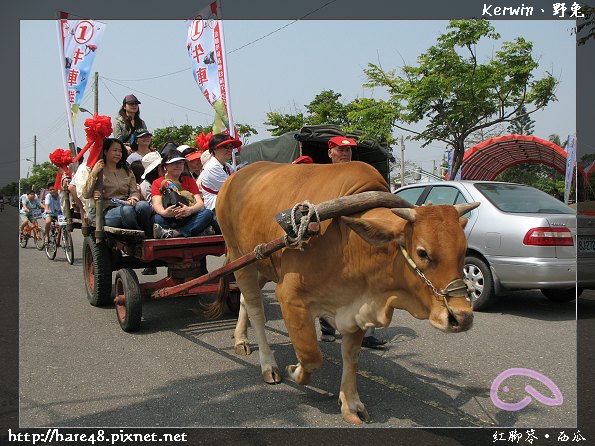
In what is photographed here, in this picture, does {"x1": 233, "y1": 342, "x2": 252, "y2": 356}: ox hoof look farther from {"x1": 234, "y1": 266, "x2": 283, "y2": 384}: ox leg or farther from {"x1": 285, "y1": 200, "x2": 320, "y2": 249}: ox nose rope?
{"x1": 285, "y1": 200, "x2": 320, "y2": 249}: ox nose rope

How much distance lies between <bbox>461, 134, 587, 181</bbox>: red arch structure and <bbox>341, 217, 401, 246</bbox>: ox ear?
12.1 meters

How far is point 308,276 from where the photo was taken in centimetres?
336

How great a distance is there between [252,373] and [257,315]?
49cm

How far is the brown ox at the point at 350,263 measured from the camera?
9.36 feet

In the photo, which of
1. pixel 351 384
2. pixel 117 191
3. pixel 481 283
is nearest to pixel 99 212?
pixel 117 191

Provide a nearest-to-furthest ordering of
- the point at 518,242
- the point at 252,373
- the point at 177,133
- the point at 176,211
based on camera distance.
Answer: the point at 252,373 < the point at 176,211 < the point at 518,242 < the point at 177,133

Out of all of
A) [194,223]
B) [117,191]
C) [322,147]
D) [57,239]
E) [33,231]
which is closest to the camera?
[194,223]

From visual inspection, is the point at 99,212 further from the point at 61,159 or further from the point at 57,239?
the point at 57,239

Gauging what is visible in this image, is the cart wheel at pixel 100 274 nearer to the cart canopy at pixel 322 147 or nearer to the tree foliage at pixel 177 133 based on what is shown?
the cart canopy at pixel 322 147

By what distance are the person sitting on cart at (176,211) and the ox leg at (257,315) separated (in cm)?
123

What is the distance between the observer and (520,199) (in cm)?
703

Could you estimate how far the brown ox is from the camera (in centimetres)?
285

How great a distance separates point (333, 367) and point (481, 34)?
9.18 m
